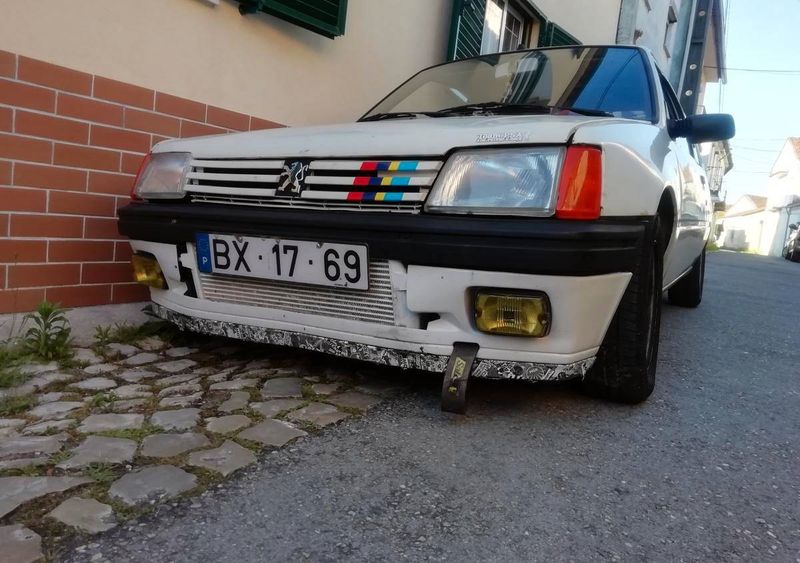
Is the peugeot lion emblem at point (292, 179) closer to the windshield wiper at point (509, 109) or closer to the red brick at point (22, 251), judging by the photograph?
the windshield wiper at point (509, 109)

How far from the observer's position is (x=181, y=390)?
224cm

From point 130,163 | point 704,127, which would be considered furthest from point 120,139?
point 704,127

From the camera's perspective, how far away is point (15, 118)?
2574 mm

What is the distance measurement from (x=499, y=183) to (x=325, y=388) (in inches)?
39.1

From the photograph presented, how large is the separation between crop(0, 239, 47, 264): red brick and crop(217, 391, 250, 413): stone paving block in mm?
1203

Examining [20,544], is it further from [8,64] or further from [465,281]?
[8,64]

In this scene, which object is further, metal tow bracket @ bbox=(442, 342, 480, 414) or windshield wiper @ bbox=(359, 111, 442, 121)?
windshield wiper @ bbox=(359, 111, 442, 121)

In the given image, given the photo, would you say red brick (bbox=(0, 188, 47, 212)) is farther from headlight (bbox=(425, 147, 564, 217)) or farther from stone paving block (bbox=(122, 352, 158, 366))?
headlight (bbox=(425, 147, 564, 217))

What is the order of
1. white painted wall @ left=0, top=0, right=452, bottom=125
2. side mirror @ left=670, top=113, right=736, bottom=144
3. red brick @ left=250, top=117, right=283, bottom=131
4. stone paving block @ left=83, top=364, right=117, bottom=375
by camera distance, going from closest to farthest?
1. stone paving block @ left=83, top=364, right=117, bottom=375
2. white painted wall @ left=0, top=0, right=452, bottom=125
3. side mirror @ left=670, top=113, right=736, bottom=144
4. red brick @ left=250, top=117, right=283, bottom=131

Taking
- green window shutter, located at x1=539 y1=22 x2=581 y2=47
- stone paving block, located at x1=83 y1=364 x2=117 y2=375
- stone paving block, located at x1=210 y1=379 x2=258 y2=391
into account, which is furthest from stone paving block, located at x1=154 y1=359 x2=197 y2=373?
green window shutter, located at x1=539 y1=22 x2=581 y2=47

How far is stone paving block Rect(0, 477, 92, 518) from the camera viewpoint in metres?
1.39

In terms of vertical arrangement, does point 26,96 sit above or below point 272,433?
above

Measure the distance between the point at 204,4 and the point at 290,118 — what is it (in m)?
0.85

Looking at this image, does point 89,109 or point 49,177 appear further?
point 89,109
